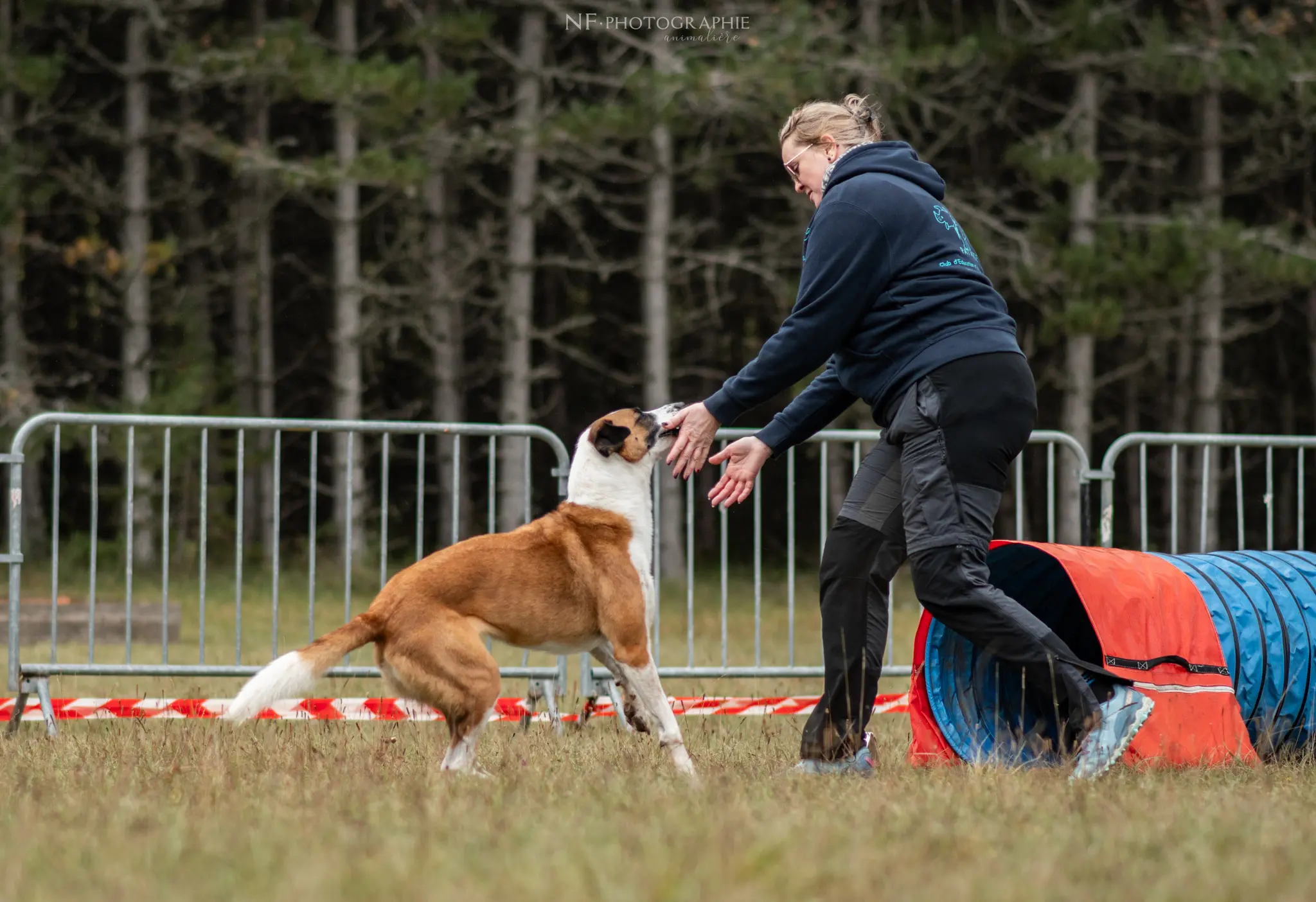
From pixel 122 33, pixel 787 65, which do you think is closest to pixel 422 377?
pixel 122 33

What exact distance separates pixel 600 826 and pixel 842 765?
1.53 m

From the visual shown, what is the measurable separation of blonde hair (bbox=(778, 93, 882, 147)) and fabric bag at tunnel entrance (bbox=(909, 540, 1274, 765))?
4.92 feet

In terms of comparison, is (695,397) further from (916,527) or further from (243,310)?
(916,527)

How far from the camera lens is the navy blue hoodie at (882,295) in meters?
4.72

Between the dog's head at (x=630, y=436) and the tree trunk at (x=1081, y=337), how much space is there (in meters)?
11.7

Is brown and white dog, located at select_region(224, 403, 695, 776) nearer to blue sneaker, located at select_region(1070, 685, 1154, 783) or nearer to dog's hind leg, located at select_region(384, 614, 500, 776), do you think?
dog's hind leg, located at select_region(384, 614, 500, 776)

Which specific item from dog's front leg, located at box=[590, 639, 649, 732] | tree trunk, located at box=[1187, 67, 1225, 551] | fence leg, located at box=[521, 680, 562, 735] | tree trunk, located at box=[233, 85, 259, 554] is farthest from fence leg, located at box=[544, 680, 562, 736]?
tree trunk, located at box=[233, 85, 259, 554]

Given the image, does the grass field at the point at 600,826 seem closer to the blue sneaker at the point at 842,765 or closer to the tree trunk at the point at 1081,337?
the blue sneaker at the point at 842,765

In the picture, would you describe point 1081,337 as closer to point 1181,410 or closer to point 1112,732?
point 1181,410

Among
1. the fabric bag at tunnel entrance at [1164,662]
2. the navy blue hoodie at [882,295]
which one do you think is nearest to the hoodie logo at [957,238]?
the navy blue hoodie at [882,295]

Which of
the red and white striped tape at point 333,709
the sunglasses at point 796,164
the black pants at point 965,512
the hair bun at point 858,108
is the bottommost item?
the red and white striped tape at point 333,709

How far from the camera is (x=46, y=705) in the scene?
21.3 ft

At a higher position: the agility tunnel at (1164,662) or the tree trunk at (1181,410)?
the tree trunk at (1181,410)

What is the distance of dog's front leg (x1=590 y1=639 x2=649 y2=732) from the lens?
5.34 m
